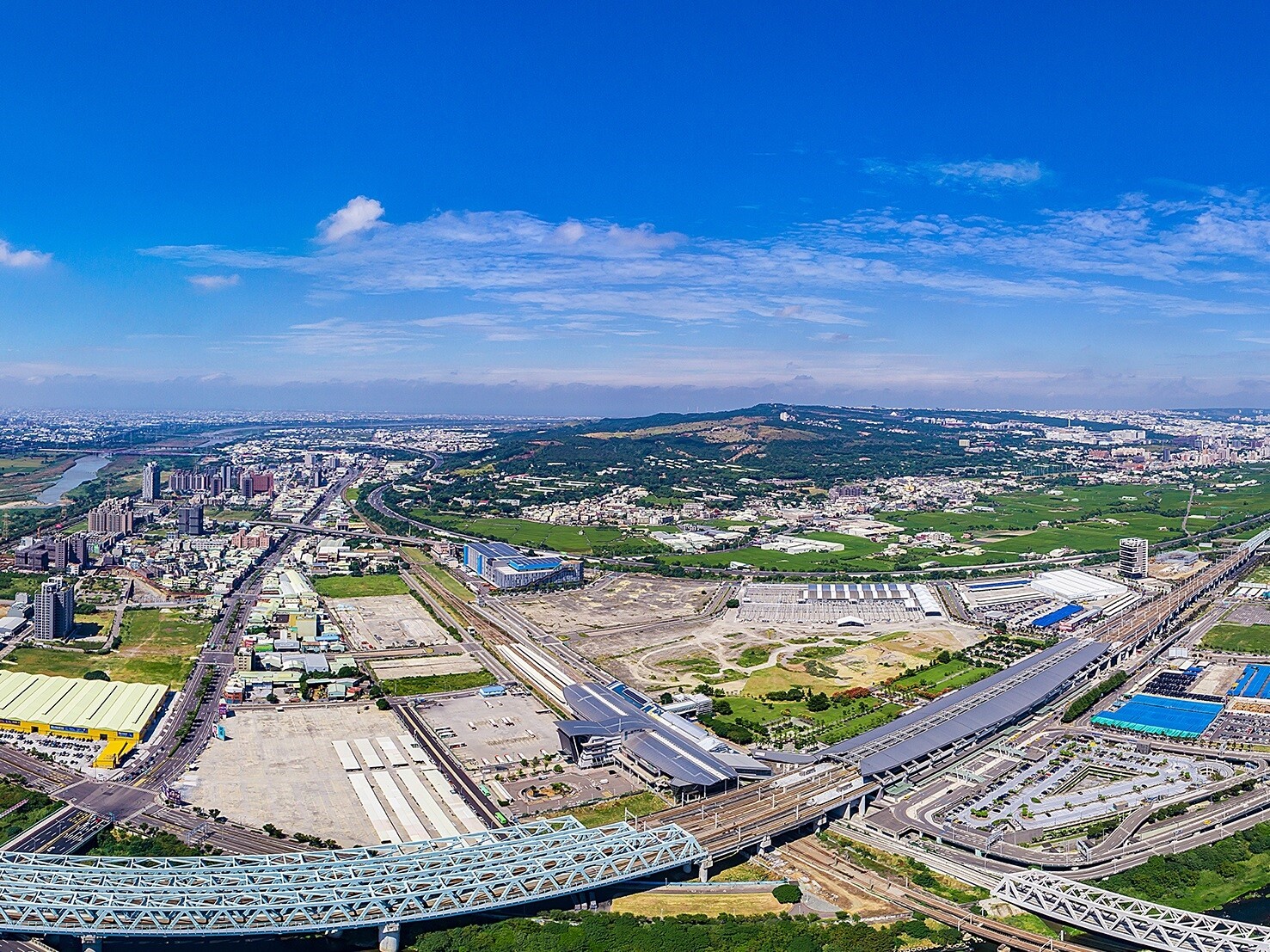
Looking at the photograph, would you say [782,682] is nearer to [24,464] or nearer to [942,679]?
[942,679]

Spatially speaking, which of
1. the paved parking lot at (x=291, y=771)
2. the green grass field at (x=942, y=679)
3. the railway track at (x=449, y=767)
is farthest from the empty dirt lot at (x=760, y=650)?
the paved parking lot at (x=291, y=771)

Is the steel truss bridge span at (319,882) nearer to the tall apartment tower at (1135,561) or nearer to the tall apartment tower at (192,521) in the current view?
the tall apartment tower at (1135,561)

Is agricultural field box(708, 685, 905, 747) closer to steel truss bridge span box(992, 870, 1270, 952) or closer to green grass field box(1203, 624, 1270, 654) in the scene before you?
steel truss bridge span box(992, 870, 1270, 952)

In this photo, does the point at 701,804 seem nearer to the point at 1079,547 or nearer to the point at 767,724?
the point at 767,724

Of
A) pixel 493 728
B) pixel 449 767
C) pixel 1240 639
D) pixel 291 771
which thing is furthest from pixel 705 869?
pixel 1240 639

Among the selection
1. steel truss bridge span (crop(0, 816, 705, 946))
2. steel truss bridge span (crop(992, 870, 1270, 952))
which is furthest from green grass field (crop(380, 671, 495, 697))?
steel truss bridge span (crop(992, 870, 1270, 952))

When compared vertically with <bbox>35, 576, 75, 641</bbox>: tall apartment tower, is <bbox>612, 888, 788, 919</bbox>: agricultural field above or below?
below
